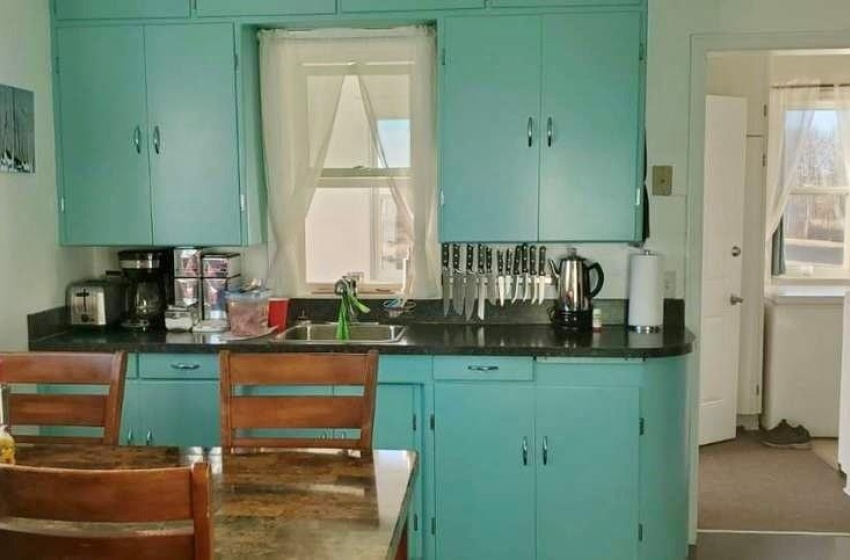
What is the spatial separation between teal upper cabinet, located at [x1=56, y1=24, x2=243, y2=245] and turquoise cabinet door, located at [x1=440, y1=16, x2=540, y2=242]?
911 millimetres

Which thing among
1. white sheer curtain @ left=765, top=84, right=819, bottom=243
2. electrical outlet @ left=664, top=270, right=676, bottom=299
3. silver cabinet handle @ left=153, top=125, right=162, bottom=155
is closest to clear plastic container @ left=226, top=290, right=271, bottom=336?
silver cabinet handle @ left=153, top=125, right=162, bottom=155

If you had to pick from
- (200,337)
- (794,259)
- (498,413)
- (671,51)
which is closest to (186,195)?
(200,337)

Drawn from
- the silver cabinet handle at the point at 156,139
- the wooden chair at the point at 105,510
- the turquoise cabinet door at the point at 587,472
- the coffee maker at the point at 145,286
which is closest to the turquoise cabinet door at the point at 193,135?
the silver cabinet handle at the point at 156,139

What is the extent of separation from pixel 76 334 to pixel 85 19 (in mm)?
1323

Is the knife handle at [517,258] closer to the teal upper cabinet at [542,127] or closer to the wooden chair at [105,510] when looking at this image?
the teal upper cabinet at [542,127]

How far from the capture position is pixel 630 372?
2953 mm

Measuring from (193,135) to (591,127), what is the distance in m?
1.65

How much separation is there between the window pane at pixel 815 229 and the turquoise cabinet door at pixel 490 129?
2.87m

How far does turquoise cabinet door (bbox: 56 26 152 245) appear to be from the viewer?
3334 millimetres

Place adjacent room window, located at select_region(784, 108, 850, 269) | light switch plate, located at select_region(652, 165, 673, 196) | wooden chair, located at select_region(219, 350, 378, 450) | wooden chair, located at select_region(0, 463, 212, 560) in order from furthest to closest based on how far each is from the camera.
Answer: adjacent room window, located at select_region(784, 108, 850, 269)
light switch plate, located at select_region(652, 165, 673, 196)
wooden chair, located at select_region(219, 350, 378, 450)
wooden chair, located at select_region(0, 463, 212, 560)

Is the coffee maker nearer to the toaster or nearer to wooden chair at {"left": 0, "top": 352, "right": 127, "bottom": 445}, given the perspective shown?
the toaster

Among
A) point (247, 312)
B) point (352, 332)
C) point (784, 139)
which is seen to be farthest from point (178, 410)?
point (784, 139)

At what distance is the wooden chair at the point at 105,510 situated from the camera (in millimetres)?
1152

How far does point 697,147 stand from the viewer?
3.37 meters
